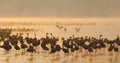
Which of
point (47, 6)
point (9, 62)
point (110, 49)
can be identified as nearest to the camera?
point (9, 62)

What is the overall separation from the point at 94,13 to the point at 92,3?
1010mm

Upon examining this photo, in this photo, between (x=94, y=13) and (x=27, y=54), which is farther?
(x=94, y=13)

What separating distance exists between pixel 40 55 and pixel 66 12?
2723cm

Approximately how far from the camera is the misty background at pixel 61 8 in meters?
40.7

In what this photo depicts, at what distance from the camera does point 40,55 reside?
14.1 meters

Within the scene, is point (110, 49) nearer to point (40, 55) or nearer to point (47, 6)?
point (40, 55)

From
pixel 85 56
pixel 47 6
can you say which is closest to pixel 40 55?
pixel 85 56

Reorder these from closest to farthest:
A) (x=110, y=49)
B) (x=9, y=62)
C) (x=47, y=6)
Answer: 1. (x=9, y=62)
2. (x=110, y=49)
3. (x=47, y=6)

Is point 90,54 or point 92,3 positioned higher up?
point 92,3

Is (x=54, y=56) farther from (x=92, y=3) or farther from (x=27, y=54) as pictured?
(x=92, y=3)

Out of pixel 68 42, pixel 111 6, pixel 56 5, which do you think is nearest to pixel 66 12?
pixel 56 5

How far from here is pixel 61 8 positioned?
4147 centimetres

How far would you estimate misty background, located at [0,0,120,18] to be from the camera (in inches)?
1601

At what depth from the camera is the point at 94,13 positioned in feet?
136
